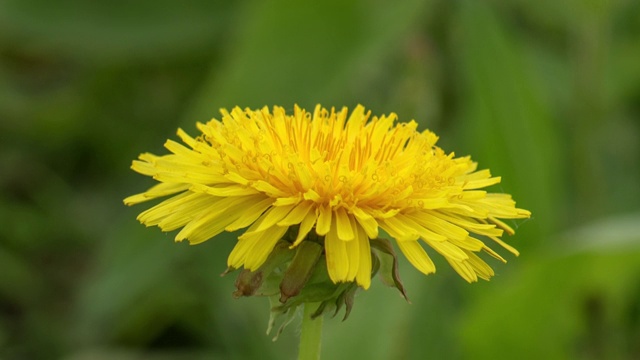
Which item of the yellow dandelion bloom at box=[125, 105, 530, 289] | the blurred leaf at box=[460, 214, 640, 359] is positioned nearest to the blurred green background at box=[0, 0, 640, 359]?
the blurred leaf at box=[460, 214, 640, 359]

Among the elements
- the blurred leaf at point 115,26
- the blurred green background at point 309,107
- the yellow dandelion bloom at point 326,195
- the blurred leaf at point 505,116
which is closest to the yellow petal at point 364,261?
the yellow dandelion bloom at point 326,195

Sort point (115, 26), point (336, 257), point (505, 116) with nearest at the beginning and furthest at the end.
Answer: point (336, 257), point (505, 116), point (115, 26)

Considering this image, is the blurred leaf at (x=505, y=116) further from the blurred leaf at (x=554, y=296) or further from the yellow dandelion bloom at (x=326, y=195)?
the yellow dandelion bloom at (x=326, y=195)

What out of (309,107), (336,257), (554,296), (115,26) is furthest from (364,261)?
(115,26)

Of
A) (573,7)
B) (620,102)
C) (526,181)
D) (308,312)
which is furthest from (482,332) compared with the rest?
(620,102)

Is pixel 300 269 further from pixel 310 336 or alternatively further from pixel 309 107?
pixel 309 107

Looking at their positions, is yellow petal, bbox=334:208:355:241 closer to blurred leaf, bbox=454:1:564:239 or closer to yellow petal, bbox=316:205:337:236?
yellow petal, bbox=316:205:337:236
